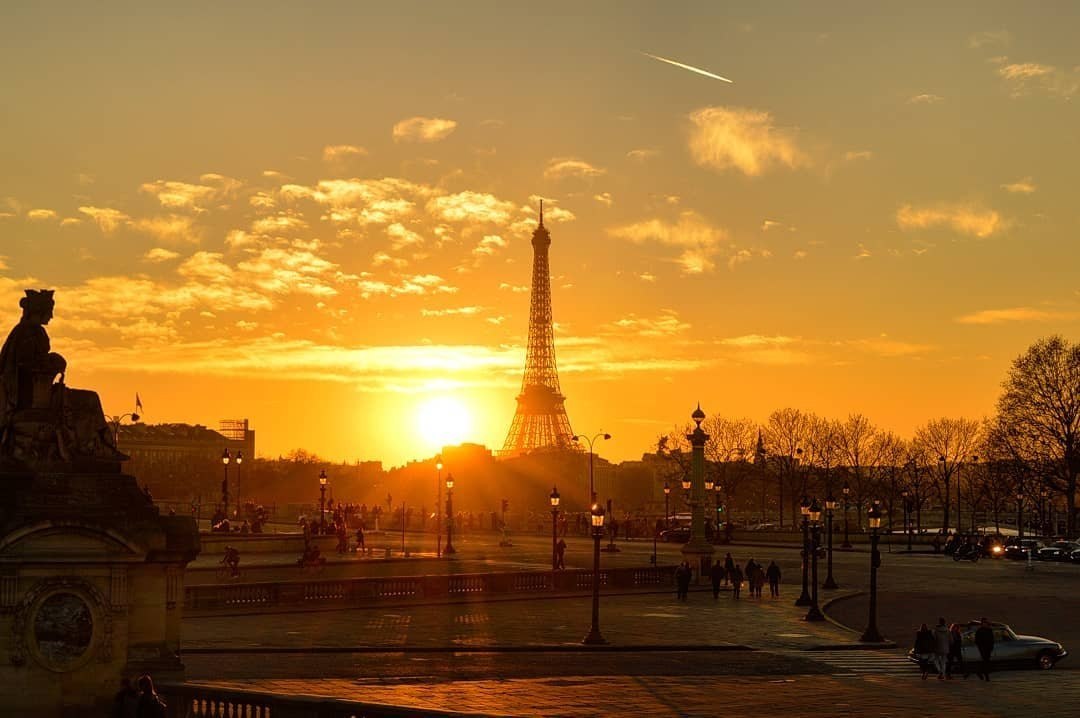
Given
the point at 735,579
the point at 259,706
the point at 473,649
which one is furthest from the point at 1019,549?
the point at 259,706

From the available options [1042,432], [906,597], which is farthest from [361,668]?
[1042,432]

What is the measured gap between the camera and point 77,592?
21688mm

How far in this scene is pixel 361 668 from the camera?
101 ft

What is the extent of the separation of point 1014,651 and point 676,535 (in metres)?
74.0

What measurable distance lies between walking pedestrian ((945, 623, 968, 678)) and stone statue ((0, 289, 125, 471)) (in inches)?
875

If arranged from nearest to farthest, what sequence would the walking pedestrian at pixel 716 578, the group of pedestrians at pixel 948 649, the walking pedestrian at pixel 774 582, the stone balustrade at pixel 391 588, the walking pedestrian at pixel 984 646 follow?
1. the group of pedestrians at pixel 948 649
2. the walking pedestrian at pixel 984 646
3. the stone balustrade at pixel 391 588
4. the walking pedestrian at pixel 716 578
5. the walking pedestrian at pixel 774 582

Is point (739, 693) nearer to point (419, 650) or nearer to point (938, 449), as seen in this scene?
point (419, 650)

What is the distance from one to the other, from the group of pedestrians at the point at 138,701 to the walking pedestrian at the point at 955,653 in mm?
21329

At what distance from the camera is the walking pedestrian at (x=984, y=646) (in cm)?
3406

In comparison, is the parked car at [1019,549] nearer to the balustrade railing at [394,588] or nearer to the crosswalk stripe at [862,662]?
the balustrade railing at [394,588]

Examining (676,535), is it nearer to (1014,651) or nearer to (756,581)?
(756,581)

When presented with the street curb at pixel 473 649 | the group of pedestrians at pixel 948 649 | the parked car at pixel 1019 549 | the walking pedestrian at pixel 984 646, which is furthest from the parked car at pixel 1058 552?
the street curb at pixel 473 649

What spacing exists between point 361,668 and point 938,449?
150 meters

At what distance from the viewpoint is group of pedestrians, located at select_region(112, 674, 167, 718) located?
760 inches
